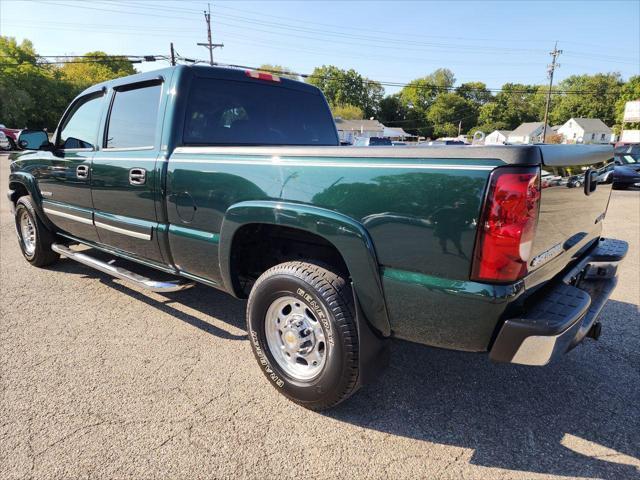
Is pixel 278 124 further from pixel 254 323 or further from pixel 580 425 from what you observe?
pixel 580 425

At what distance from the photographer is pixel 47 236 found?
4.86 m

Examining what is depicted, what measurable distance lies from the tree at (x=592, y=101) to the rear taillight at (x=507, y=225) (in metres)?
102

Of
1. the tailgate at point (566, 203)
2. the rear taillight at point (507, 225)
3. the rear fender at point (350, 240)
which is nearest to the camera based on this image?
the rear taillight at point (507, 225)

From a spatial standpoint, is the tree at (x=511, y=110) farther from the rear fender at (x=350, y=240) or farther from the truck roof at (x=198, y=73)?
the rear fender at (x=350, y=240)

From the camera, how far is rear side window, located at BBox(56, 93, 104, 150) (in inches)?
154

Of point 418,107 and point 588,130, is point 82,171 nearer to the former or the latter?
point 588,130

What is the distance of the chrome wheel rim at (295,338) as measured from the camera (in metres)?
2.46

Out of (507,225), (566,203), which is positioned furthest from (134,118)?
(566,203)

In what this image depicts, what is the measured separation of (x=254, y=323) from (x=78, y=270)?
3.46 meters

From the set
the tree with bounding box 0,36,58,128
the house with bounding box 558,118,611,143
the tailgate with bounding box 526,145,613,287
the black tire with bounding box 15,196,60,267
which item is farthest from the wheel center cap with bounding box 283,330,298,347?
the house with bounding box 558,118,611,143

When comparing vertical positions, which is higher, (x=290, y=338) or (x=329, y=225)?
(x=329, y=225)

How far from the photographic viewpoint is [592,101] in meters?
92.6

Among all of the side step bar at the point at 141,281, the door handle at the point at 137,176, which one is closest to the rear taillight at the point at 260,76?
the door handle at the point at 137,176

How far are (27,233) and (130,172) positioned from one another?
2975 mm
